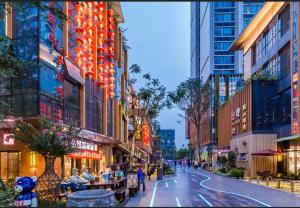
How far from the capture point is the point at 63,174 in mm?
26609

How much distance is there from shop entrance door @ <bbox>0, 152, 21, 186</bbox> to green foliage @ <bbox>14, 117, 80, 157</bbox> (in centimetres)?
985

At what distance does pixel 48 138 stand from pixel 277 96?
105 feet

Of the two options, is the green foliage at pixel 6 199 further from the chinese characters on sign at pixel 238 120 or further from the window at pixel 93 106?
the chinese characters on sign at pixel 238 120

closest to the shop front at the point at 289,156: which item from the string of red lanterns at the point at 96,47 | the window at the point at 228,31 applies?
the string of red lanterns at the point at 96,47

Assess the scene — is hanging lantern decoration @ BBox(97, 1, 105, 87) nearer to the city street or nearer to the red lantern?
the red lantern

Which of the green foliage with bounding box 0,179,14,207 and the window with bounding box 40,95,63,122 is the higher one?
the window with bounding box 40,95,63,122

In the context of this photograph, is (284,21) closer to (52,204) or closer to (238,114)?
(238,114)

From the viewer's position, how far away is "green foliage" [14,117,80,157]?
14.4 metres

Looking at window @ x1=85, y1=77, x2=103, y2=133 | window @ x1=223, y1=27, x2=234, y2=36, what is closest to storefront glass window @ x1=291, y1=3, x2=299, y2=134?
window @ x1=85, y1=77, x2=103, y2=133

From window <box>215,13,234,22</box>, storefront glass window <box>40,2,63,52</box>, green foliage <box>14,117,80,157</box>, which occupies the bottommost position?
green foliage <box>14,117,80,157</box>

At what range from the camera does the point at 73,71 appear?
2953 cm

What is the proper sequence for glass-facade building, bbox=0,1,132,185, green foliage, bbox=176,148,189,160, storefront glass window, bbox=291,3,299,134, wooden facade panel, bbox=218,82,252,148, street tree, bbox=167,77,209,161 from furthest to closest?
green foliage, bbox=176,148,189,160, street tree, bbox=167,77,209,161, wooden facade panel, bbox=218,82,252,148, storefront glass window, bbox=291,3,299,134, glass-facade building, bbox=0,1,132,185

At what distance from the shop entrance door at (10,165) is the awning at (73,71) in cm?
639

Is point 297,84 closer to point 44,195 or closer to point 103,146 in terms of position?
point 103,146
